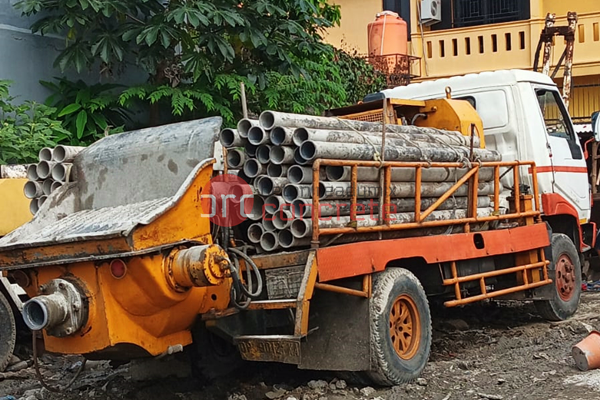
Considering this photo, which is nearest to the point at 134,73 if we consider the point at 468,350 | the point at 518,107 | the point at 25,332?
the point at 25,332

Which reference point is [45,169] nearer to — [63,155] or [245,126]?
[63,155]

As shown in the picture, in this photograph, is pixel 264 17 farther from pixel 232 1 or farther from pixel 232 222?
pixel 232 222

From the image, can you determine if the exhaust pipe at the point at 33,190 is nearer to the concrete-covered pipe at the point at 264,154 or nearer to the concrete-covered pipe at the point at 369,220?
the concrete-covered pipe at the point at 264,154

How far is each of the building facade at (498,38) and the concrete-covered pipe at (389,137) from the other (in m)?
10.5

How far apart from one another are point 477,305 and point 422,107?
9.74 ft

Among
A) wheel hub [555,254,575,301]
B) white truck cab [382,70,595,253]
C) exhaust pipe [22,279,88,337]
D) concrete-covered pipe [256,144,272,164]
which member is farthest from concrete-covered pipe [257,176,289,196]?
wheel hub [555,254,575,301]

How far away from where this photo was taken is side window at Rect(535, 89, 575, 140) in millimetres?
9188

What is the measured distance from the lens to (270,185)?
587 cm

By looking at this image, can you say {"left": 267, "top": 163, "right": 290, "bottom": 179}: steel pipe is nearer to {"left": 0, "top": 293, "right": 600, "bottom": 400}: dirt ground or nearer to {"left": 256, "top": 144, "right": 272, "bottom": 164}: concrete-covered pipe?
{"left": 256, "top": 144, "right": 272, "bottom": 164}: concrete-covered pipe

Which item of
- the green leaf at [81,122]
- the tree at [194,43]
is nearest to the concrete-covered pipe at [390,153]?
the tree at [194,43]

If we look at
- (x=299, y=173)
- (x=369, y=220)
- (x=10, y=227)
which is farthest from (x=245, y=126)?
(x=10, y=227)

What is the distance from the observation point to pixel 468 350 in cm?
776

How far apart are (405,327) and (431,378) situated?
443mm

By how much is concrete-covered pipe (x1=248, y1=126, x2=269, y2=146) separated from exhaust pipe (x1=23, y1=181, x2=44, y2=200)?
1845mm
